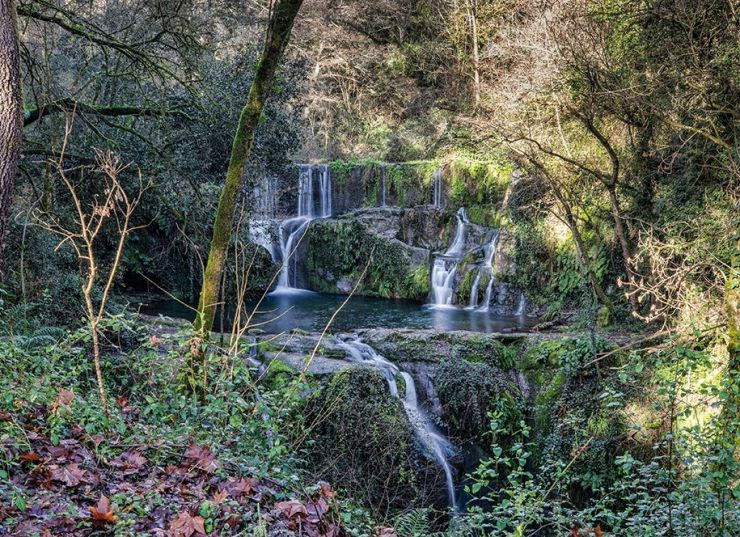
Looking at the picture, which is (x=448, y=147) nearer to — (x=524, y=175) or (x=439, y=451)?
(x=524, y=175)

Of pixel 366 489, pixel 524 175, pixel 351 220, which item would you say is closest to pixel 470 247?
pixel 524 175

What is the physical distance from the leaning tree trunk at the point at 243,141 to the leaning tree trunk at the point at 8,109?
210 centimetres

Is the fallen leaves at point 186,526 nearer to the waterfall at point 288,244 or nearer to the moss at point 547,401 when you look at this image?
the moss at point 547,401

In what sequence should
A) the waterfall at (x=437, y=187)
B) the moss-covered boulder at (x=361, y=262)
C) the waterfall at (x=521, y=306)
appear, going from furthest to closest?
the waterfall at (x=437, y=187) → the moss-covered boulder at (x=361, y=262) → the waterfall at (x=521, y=306)

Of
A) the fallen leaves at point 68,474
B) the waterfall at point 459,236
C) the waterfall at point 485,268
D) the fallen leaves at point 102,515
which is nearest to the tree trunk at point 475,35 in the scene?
the waterfall at point 459,236

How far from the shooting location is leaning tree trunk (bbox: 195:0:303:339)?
190 inches

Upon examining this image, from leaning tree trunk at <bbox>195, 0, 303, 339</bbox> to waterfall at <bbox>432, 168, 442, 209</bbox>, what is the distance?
12.9 meters

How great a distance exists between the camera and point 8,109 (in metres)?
3.08

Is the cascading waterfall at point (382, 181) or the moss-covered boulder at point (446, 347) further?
the cascading waterfall at point (382, 181)

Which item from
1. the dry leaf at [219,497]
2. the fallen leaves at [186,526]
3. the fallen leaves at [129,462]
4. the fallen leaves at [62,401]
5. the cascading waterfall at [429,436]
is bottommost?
the cascading waterfall at [429,436]

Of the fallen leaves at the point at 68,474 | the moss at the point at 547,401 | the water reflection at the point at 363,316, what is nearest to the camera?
the fallen leaves at the point at 68,474

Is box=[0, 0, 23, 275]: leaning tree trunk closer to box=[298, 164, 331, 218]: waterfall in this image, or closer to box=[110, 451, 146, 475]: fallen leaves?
box=[110, 451, 146, 475]: fallen leaves

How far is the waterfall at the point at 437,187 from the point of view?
17.7 m

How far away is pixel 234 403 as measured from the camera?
424 centimetres
